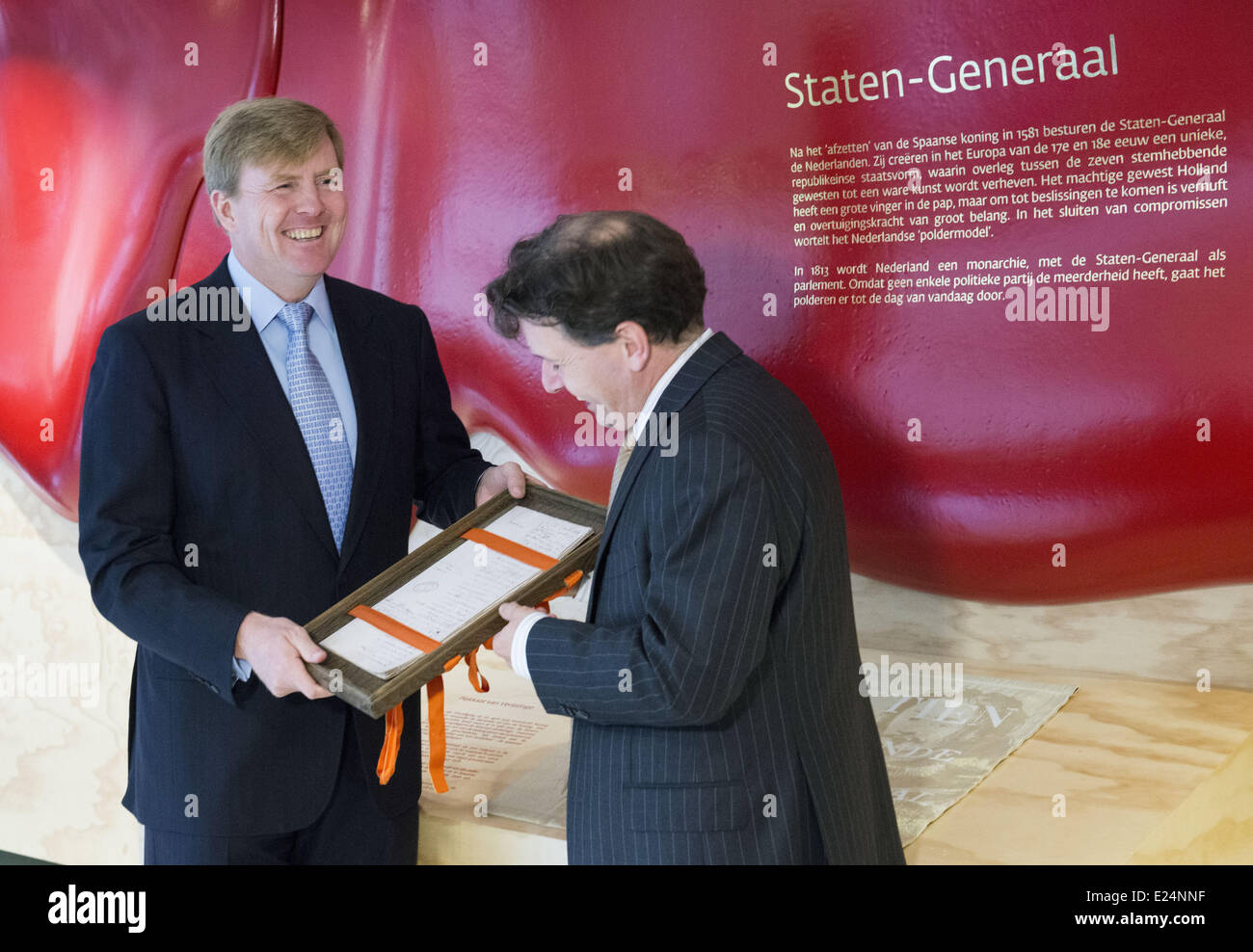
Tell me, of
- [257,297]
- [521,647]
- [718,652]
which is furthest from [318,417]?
[718,652]

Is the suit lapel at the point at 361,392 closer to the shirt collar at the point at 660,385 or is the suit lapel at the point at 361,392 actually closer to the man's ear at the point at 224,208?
the man's ear at the point at 224,208

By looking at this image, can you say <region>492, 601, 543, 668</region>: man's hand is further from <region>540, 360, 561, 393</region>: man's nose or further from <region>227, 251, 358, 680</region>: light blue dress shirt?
<region>227, 251, 358, 680</region>: light blue dress shirt

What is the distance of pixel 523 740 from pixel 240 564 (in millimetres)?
896

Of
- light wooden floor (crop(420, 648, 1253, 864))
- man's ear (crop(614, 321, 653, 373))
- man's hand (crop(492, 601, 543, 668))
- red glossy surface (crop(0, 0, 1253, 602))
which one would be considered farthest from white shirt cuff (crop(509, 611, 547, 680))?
red glossy surface (crop(0, 0, 1253, 602))

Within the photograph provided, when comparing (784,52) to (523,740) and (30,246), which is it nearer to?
(523,740)

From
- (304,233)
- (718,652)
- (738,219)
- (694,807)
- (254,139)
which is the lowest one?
(694,807)

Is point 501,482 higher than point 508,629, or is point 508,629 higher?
point 501,482

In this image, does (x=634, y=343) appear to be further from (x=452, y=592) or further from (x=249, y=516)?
(x=249, y=516)

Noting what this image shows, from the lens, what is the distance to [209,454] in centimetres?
184

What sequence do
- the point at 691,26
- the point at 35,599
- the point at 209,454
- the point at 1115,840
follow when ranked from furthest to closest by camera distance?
the point at 35,599, the point at 691,26, the point at 1115,840, the point at 209,454

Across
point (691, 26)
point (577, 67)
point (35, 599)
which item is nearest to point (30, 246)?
point (35, 599)

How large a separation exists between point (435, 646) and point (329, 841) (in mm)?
451

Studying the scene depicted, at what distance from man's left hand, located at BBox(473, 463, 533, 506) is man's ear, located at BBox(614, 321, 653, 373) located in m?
0.50

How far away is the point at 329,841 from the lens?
196cm
